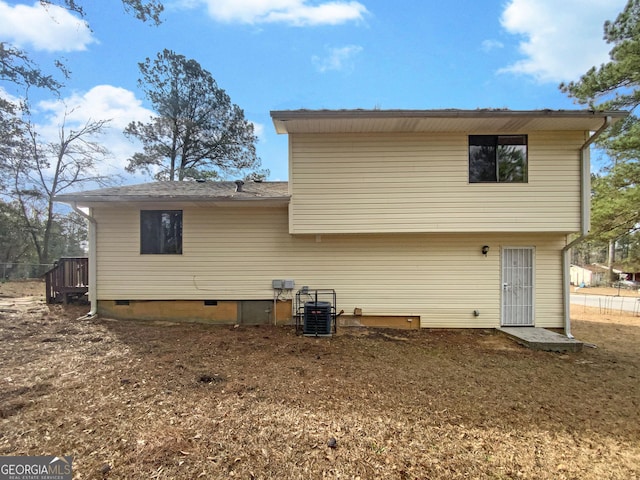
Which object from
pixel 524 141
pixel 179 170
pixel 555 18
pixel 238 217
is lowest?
pixel 238 217

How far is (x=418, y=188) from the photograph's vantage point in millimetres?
6492

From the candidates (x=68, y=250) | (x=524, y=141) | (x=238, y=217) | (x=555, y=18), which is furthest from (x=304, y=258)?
(x=68, y=250)

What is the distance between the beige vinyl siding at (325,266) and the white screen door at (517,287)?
0.55 feet

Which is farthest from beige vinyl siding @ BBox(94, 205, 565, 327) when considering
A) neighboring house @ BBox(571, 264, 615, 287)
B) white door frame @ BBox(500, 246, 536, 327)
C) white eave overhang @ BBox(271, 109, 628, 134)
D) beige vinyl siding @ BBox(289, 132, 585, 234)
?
neighboring house @ BBox(571, 264, 615, 287)

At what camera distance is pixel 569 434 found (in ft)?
9.46

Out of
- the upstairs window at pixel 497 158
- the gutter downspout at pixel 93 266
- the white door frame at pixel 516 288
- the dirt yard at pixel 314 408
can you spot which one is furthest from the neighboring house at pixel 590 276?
the gutter downspout at pixel 93 266

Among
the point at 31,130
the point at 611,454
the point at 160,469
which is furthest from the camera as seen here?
the point at 31,130

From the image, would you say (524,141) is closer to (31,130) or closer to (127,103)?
(127,103)

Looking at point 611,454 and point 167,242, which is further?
point 167,242

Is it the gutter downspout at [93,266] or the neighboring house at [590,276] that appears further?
the neighboring house at [590,276]

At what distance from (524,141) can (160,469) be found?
318 inches

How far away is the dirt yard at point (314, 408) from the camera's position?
94.1 inches

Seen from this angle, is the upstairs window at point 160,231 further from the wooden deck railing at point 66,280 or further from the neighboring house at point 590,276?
the neighboring house at point 590,276

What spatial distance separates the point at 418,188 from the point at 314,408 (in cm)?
492
